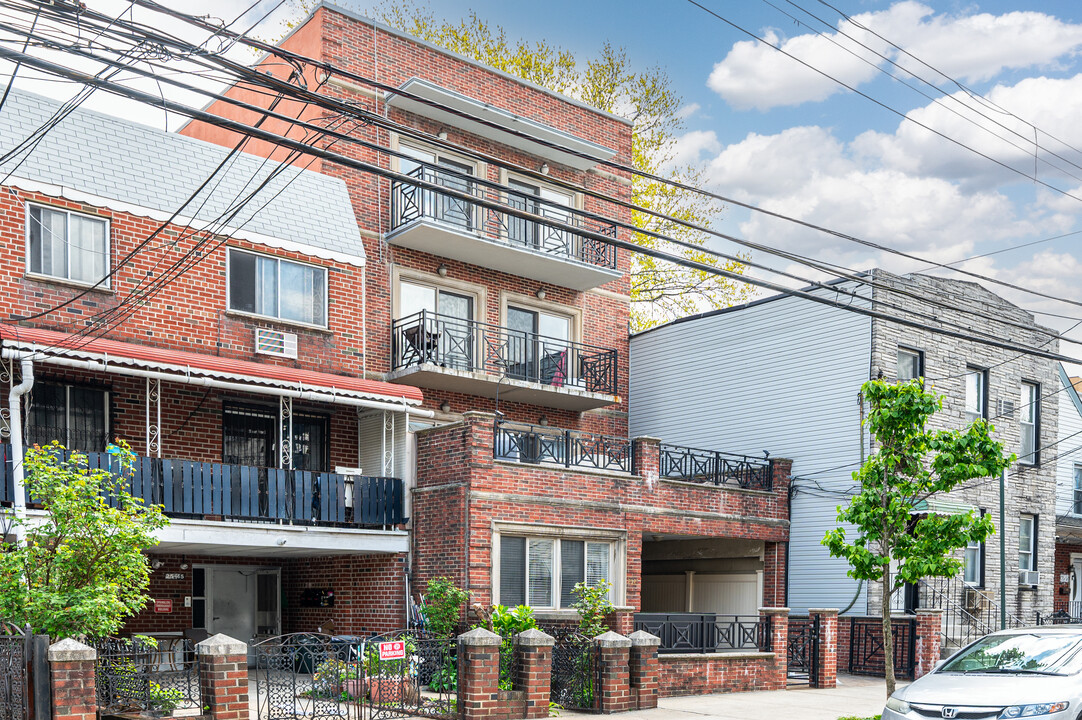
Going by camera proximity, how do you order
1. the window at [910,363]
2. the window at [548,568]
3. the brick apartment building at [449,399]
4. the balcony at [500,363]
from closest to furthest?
the brick apartment building at [449,399]
the window at [548,568]
the balcony at [500,363]
the window at [910,363]

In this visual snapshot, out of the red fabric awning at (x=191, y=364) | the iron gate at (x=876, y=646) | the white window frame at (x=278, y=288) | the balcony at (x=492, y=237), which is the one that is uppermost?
the balcony at (x=492, y=237)

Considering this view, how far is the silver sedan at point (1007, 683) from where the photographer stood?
1009 centimetres

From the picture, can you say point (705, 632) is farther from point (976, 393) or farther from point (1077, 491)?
point (1077, 491)

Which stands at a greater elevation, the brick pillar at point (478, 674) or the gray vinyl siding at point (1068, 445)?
the gray vinyl siding at point (1068, 445)

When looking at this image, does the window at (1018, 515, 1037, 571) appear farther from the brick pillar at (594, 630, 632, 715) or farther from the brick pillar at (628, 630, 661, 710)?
the brick pillar at (594, 630, 632, 715)

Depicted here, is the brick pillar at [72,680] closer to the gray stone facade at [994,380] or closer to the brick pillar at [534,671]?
the brick pillar at [534,671]

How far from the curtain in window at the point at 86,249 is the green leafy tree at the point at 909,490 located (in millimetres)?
12004

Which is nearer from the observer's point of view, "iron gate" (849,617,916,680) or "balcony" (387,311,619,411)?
"iron gate" (849,617,916,680)

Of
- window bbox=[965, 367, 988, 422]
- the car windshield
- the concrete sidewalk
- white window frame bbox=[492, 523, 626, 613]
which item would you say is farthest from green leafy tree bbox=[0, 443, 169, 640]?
window bbox=[965, 367, 988, 422]

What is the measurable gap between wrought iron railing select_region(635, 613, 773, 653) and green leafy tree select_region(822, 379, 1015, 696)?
4.26 metres

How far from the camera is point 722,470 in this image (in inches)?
893

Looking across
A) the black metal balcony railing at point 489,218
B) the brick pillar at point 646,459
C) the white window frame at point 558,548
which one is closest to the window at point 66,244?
the black metal balcony railing at point 489,218

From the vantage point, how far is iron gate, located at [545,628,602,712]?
14.5 metres

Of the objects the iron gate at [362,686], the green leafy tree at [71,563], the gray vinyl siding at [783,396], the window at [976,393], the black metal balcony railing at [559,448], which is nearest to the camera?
the green leafy tree at [71,563]
